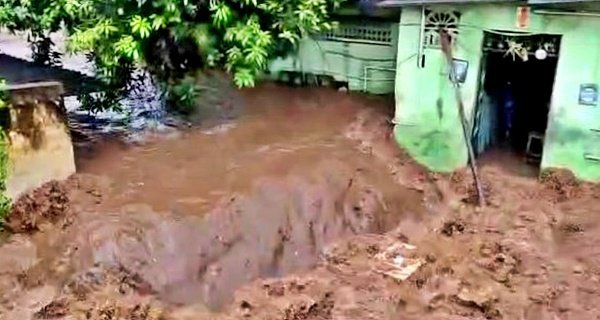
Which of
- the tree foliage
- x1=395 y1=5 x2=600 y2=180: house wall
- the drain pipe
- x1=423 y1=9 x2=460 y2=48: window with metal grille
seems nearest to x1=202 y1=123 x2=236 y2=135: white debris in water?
the tree foliage

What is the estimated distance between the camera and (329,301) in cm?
694

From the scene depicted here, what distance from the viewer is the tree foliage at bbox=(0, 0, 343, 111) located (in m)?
9.16

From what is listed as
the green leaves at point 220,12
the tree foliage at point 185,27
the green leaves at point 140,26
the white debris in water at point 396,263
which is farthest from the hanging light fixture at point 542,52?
the green leaves at point 140,26

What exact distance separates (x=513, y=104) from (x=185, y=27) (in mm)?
4748

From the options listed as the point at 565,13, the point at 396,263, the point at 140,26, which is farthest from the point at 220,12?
the point at 565,13

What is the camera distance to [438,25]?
9.21 m

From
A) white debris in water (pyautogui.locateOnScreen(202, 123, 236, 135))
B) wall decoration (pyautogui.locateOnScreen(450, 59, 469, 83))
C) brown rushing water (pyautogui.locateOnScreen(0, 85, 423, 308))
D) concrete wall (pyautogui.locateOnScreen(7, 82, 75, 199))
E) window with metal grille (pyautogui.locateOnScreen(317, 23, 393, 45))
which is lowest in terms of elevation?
brown rushing water (pyautogui.locateOnScreen(0, 85, 423, 308))

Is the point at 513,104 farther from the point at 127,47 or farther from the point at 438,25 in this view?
the point at 127,47

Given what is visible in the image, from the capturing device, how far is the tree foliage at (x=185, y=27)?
9.16m

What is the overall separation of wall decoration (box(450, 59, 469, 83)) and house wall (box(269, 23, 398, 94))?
147cm

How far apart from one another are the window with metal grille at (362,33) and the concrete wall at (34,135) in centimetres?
440

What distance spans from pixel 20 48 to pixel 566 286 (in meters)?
12.1

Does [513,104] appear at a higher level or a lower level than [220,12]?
lower

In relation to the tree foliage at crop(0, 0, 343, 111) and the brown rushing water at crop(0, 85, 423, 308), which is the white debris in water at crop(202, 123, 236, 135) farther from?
the tree foliage at crop(0, 0, 343, 111)
